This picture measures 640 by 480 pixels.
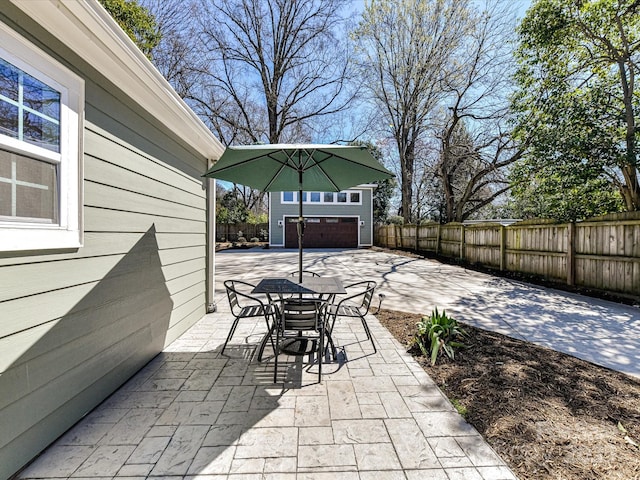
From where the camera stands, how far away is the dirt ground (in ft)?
5.53

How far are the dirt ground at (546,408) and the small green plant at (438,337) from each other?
90 mm

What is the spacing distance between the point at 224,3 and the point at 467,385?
1925cm

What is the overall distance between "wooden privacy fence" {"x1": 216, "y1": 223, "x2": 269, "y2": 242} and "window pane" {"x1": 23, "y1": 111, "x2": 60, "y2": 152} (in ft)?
59.2

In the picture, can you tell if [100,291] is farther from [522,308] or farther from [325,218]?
[325,218]

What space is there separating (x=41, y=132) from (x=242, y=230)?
18.5m

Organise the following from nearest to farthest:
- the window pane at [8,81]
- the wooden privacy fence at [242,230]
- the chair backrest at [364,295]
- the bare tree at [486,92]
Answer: the window pane at [8,81], the chair backrest at [364,295], the bare tree at [486,92], the wooden privacy fence at [242,230]

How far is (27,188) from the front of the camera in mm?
1721

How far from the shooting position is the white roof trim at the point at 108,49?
5.46 feet

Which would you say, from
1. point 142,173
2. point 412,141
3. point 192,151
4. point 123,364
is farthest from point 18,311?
point 412,141

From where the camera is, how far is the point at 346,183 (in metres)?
3.82

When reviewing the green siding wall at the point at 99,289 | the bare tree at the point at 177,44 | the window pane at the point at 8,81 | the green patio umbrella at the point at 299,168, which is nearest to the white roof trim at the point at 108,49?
the green siding wall at the point at 99,289

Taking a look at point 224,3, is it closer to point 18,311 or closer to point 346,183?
point 346,183

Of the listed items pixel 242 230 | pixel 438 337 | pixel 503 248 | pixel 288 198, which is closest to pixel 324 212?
pixel 288 198

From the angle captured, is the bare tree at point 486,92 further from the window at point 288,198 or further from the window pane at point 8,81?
the window pane at point 8,81
